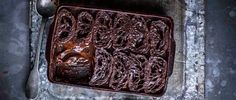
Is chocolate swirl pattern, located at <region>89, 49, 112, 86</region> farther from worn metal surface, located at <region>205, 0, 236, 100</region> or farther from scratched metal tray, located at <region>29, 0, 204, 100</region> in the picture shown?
worn metal surface, located at <region>205, 0, 236, 100</region>

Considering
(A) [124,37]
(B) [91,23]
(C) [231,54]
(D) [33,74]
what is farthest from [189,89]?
(D) [33,74]

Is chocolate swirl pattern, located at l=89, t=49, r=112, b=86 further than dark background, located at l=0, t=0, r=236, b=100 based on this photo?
No

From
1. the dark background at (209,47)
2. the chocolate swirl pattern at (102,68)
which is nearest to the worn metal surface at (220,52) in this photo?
the dark background at (209,47)

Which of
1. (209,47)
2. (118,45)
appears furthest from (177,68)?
(118,45)

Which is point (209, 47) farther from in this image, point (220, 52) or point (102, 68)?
point (102, 68)

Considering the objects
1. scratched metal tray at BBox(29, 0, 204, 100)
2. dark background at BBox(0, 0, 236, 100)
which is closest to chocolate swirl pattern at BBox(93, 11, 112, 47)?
scratched metal tray at BBox(29, 0, 204, 100)

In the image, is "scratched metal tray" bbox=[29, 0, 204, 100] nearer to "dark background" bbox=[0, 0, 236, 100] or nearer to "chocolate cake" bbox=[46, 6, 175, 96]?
"dark background" bbox=[0, 0, 236, 100]

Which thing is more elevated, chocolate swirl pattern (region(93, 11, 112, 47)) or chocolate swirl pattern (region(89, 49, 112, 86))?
chocolate swirl pattern (region(93, 11, 112, 47))

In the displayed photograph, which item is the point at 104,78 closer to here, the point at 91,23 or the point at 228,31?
the point at 91,23
